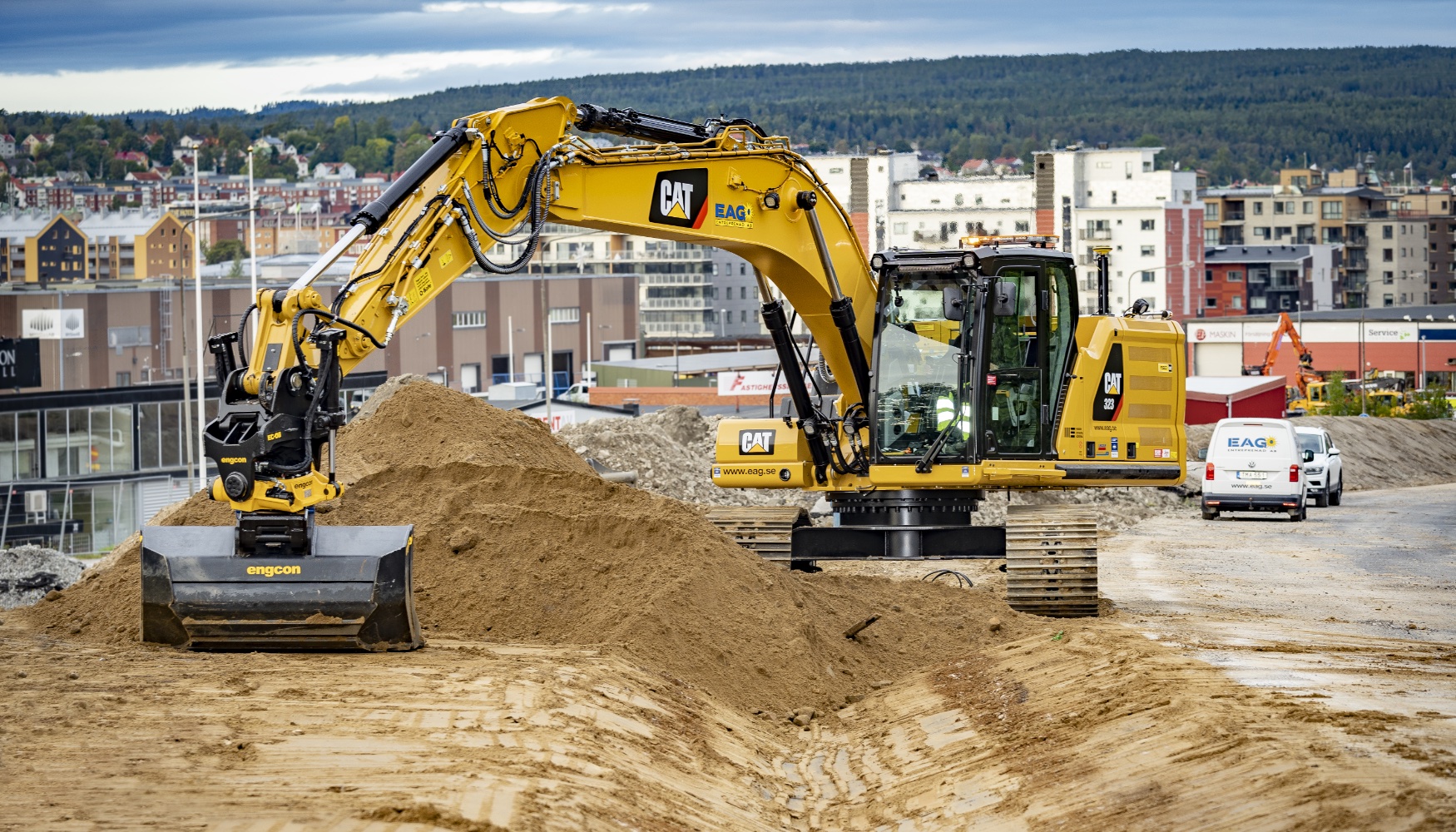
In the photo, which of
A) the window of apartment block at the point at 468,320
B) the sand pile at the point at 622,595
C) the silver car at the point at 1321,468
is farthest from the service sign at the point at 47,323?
the sand pile at the point at 622,595

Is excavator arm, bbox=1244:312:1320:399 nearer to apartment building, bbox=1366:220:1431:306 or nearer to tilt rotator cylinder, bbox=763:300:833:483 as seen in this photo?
tilt rotator cylinder, bbox=763:300:833:483

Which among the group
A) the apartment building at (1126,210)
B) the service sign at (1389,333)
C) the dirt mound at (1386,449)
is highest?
the apartment building at (1126,210)

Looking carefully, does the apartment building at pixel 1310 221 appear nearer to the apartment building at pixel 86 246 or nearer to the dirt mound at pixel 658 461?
the apartment building at pixel 86 246

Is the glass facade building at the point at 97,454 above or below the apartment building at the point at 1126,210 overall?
below

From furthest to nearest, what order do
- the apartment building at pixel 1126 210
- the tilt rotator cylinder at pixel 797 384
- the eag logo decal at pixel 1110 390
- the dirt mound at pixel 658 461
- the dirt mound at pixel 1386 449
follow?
the apartment building at pixel 1126 210 < the dirt mound at pixel 1386 449 < the dirt mound at pixel 658 461 < the tilt rotator cylinder at pixel 797 384 < the eag logo decal at pixel 1110 390

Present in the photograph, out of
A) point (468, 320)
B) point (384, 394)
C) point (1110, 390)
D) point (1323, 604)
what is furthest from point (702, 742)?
point (468, 320)

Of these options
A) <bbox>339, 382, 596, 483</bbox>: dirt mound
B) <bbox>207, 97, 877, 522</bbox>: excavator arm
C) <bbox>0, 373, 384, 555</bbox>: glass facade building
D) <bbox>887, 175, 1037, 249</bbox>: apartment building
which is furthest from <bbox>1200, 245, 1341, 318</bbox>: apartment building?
<bbox>207, 97, 877, 522</bbox>: excavator arm

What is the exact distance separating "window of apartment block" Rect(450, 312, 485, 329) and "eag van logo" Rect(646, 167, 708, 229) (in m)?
67.9

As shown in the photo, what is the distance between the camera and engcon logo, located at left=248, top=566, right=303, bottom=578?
12.4m

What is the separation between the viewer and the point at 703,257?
137 metres

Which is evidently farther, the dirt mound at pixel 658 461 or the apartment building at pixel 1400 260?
the apartment building at pixel 1400 260

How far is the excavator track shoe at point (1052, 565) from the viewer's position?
16812 mm

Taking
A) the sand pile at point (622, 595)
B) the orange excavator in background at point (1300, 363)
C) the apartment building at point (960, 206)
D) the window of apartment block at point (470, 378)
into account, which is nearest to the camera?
the sand pile at point (622, 595)

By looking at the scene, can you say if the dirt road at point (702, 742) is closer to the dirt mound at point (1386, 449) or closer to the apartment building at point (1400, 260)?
the dirt mound at point (1386, 449)
